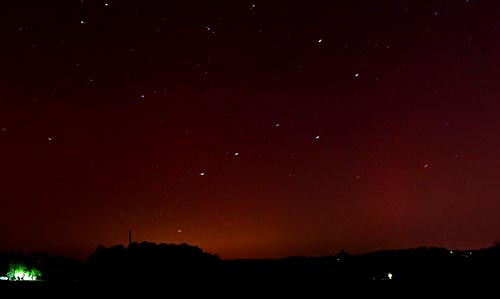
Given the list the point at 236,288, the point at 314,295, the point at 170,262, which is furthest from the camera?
Result: the point at 170,262

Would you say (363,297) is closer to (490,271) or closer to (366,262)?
(490,271)

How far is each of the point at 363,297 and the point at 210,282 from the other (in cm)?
572

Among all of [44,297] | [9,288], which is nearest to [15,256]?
[9,288]

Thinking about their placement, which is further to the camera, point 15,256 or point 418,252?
point 418,252

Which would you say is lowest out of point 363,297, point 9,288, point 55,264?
point 363,297

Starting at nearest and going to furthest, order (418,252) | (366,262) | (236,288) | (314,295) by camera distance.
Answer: (314,295) → (236,288) → (366,262) → (418,252)

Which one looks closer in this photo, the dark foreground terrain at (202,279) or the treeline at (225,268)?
the dark foreground terrain at (202,279)

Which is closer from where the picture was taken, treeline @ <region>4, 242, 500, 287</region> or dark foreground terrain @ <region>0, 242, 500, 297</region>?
dark foreground terrain @ <region>0, 242, 500, 297</region>

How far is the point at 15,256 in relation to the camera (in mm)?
37625

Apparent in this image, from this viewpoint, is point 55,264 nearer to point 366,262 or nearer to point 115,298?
point 366,262

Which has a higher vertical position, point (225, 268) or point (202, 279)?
point (225, 268)

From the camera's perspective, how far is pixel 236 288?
18219 millimetres

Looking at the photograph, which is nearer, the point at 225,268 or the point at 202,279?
the point at 202,279

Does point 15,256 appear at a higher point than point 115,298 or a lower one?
higher
